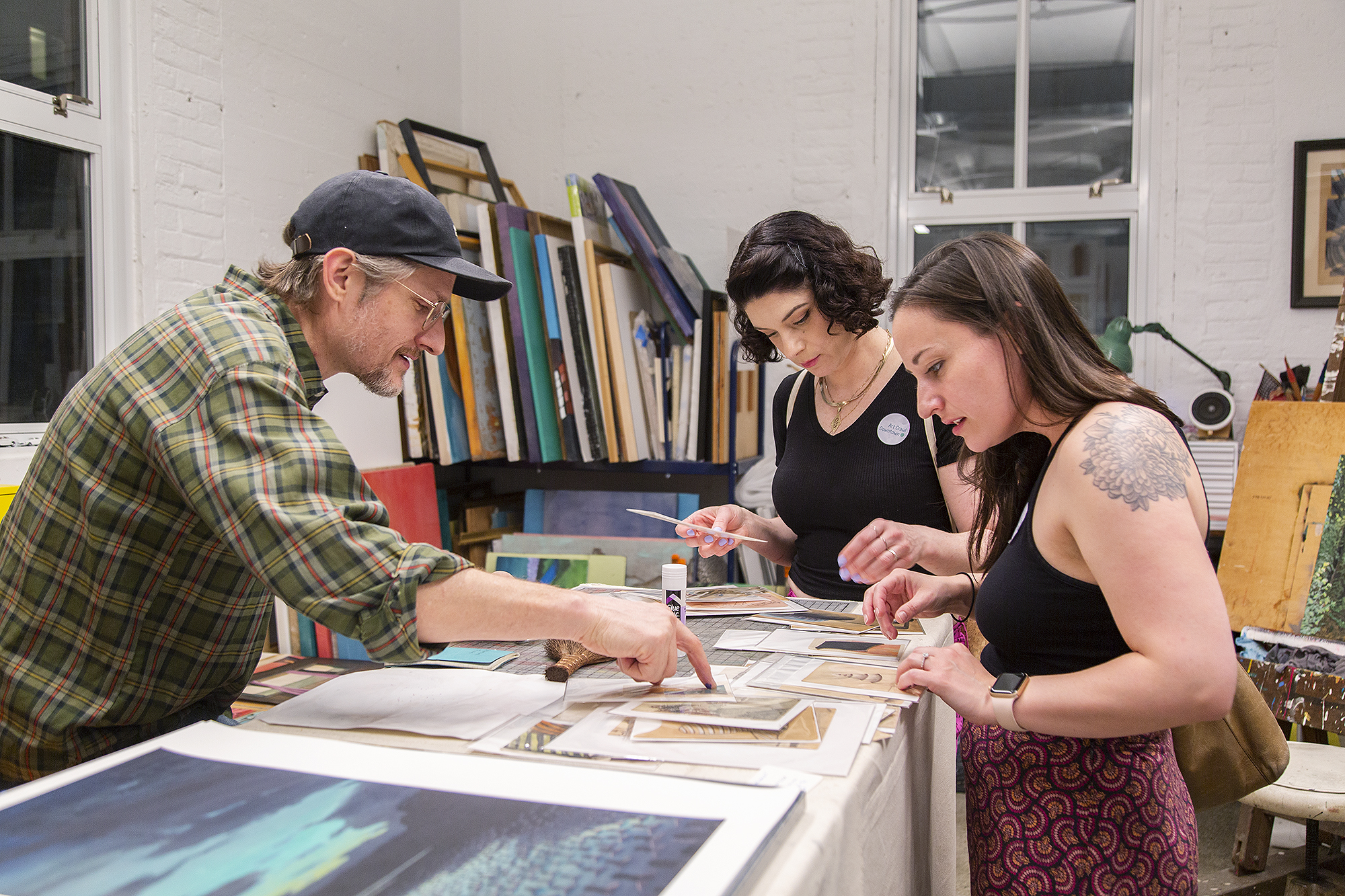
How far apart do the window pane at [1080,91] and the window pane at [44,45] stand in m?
3.40

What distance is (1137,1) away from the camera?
3.71 meters

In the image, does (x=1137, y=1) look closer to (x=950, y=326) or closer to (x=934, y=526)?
(x=934, y=526)

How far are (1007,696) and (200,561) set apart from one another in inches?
41.4

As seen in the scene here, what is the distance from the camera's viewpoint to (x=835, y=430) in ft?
6.95

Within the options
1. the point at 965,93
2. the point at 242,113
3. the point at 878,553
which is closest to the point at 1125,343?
the point at 965,93

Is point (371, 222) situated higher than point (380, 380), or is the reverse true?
point (371, 222)

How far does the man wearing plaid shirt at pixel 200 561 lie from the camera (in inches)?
40.5

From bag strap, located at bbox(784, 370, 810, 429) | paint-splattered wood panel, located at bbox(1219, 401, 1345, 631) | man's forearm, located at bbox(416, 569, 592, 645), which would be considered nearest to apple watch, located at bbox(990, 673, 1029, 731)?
man's forearm, located at bbox(416, 569, 592, 645)

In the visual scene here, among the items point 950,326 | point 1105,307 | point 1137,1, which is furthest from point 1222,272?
point 950,326

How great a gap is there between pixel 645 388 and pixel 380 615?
2663 millimetres

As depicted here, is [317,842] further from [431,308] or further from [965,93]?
[965,93]

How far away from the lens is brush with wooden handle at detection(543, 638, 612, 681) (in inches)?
53.4

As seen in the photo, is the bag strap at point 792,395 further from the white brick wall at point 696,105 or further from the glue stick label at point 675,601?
the white brick wall at point 696,105

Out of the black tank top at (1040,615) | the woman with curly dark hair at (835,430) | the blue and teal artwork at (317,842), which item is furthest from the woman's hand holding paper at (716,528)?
the blue and teal artwork at (317,842)
